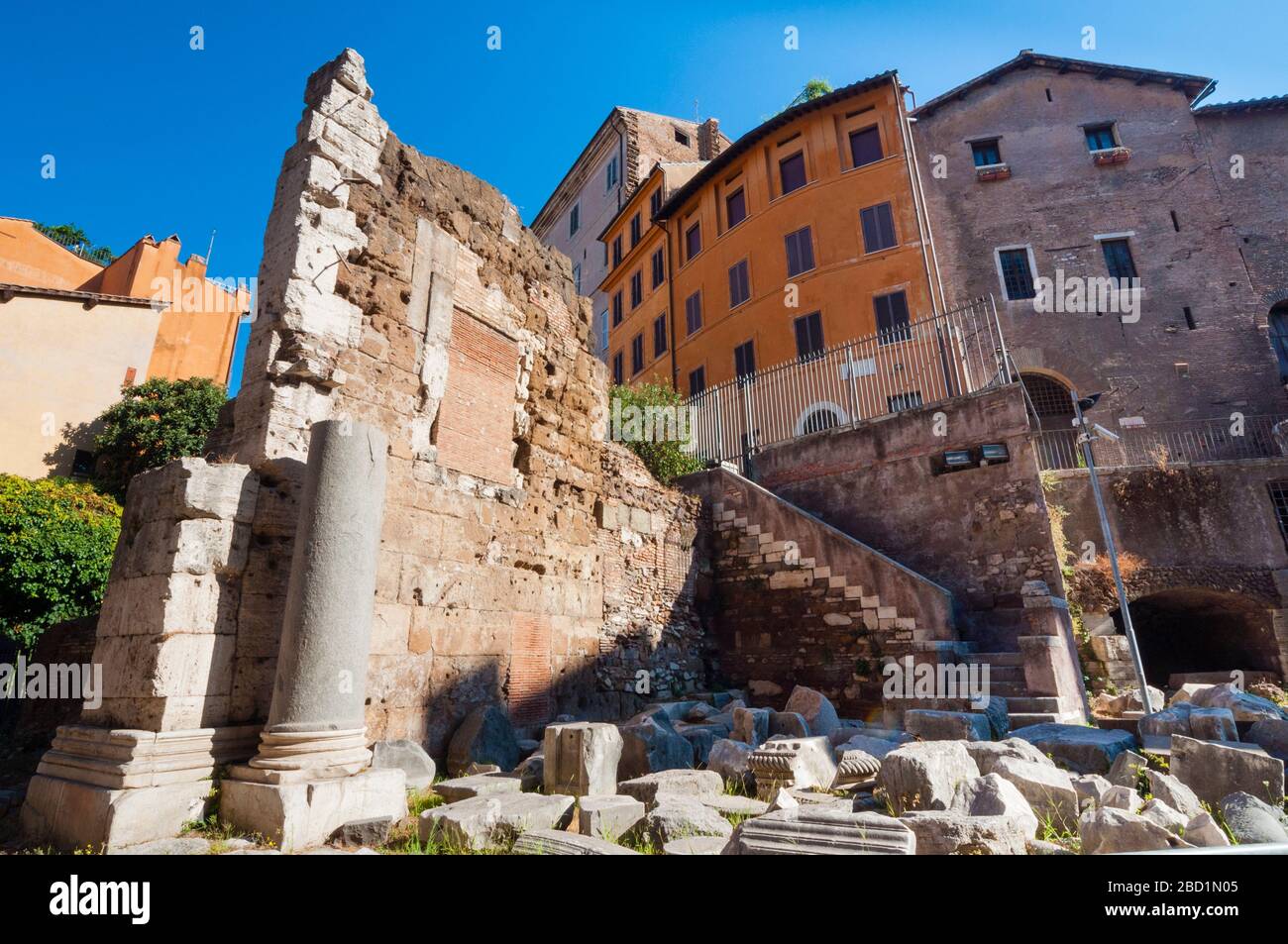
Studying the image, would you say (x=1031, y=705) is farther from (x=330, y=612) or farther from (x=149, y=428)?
(x=149, y=428)

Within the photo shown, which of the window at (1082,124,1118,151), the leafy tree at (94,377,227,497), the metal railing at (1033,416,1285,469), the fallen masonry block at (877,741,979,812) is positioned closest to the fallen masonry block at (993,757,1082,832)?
the fallen masonry block at (877,741,979,812)

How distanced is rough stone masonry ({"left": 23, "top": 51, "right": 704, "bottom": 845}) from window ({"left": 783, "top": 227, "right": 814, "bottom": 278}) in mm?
12404

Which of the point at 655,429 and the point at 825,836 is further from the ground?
the point at 655,429

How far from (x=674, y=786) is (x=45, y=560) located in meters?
12.3

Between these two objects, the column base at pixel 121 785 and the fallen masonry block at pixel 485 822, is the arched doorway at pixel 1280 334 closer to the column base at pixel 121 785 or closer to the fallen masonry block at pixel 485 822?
the fallen masonry block at pixel 485 822

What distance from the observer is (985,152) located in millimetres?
21547

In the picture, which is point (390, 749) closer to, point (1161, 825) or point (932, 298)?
point (1161, 825)

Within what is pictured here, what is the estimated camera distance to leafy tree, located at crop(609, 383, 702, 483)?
459 inches

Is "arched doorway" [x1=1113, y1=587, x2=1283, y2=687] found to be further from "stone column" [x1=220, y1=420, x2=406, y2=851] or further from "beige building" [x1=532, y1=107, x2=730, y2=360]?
"beige building" [x1=532, y1=107, x2=730, y2=360]

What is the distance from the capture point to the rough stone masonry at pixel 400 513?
431 cm

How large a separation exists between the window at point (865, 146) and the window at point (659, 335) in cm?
812

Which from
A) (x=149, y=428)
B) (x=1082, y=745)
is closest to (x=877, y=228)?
(x=1082, y=745)

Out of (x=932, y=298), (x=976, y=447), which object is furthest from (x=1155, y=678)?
(x=932, y=298)

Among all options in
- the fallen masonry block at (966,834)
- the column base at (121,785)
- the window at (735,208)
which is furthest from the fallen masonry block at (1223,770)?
the window at (735,208)
